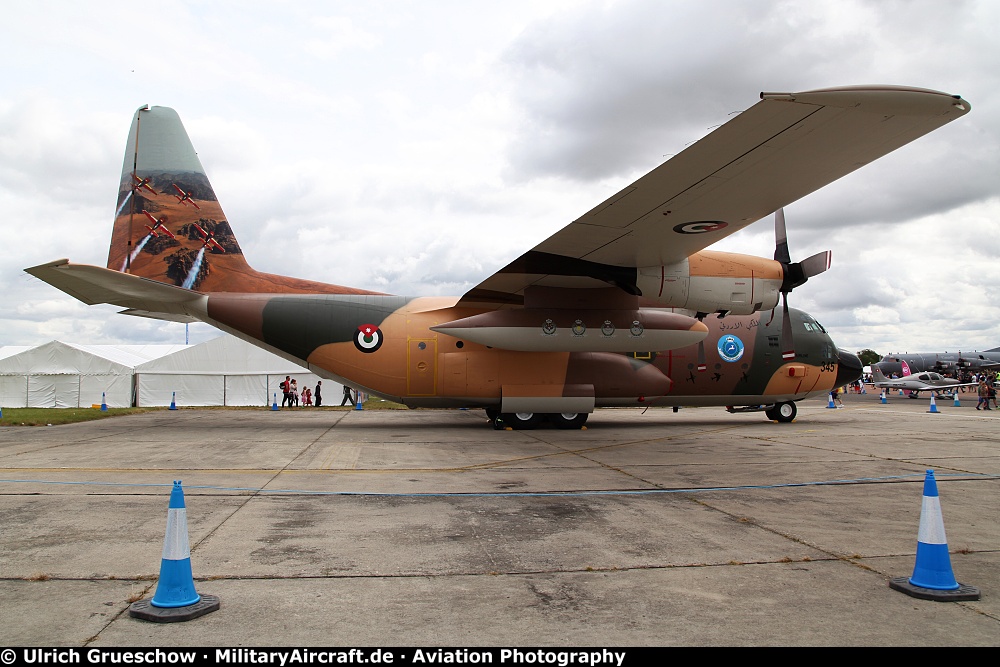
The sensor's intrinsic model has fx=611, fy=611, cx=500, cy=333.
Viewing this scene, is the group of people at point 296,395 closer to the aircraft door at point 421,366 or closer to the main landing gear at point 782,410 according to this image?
the aircraft door at point 421,366

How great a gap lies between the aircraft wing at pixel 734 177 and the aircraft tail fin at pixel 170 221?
7.37 m

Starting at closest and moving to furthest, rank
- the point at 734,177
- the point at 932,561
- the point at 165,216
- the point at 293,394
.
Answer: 1. the point at 932,561
2. the point at 734,177
3. the point at 165,216
4. the point at 293,394

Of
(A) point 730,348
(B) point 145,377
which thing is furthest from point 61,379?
(A) point 730,348

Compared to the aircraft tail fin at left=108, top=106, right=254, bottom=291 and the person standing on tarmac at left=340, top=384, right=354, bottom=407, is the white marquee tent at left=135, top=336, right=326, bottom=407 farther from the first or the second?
the aircraft tail fin at left=108, top=106, right=254, bottom=291

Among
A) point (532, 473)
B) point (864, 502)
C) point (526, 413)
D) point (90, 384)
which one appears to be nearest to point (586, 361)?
point (526, 413)

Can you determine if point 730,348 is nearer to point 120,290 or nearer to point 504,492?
point 504,492

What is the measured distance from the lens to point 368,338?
51.3 feet

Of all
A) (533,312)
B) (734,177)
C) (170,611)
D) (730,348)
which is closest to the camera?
(170,611)

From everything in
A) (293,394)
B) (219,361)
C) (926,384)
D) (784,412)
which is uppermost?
(219,361)

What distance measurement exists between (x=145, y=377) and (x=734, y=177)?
3170 cm

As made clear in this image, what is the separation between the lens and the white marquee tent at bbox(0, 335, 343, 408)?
30.9 m

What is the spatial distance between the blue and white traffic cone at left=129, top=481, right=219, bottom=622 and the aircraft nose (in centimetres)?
1899

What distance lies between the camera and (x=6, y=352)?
34.5 meters
